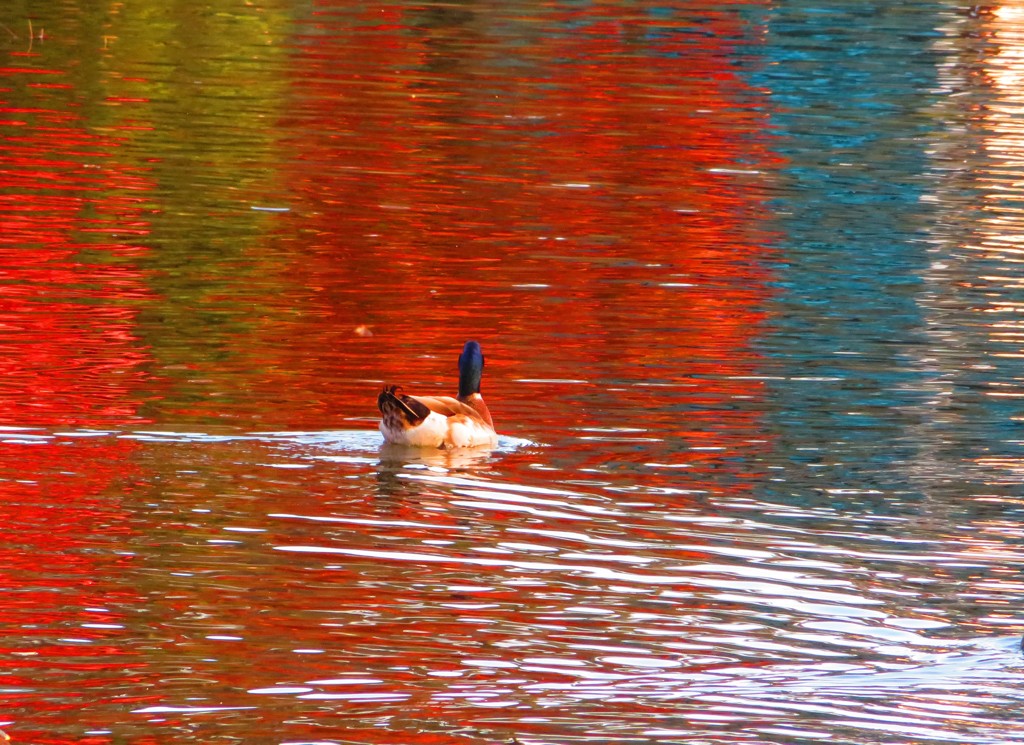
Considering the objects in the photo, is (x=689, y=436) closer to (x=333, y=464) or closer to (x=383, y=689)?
(x=333, y=464)

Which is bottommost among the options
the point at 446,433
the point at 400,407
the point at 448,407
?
the point at 446,433

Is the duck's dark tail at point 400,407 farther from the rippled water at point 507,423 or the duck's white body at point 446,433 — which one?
the rippled water at point 507,423

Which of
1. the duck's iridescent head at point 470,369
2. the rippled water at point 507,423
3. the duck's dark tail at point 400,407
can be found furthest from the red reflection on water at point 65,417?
the duck's iridescent head at point 470,369

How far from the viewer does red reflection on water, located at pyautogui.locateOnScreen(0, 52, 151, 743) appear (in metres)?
7.60

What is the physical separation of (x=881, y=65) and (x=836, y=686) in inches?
1152

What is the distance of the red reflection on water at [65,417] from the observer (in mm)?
7598

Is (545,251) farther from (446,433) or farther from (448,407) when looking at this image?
(446,433)

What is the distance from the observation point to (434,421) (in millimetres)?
11398

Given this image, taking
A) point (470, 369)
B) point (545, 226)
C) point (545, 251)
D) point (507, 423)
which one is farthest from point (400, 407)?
point (545, 226)

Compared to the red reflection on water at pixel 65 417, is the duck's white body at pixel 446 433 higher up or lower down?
lower down

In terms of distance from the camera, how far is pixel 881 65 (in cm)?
3581

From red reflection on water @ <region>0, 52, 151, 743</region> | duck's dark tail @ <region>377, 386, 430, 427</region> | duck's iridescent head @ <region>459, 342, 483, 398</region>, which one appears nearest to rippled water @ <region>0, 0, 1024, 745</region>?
red reflection on water @ <region>0, 52, 151, 743</region>

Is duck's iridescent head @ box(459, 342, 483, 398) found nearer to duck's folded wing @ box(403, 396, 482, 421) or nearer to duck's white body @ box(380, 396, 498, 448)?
duck's folded wing @ box(403, 396, 482, 421)

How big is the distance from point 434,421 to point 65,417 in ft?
6.28
